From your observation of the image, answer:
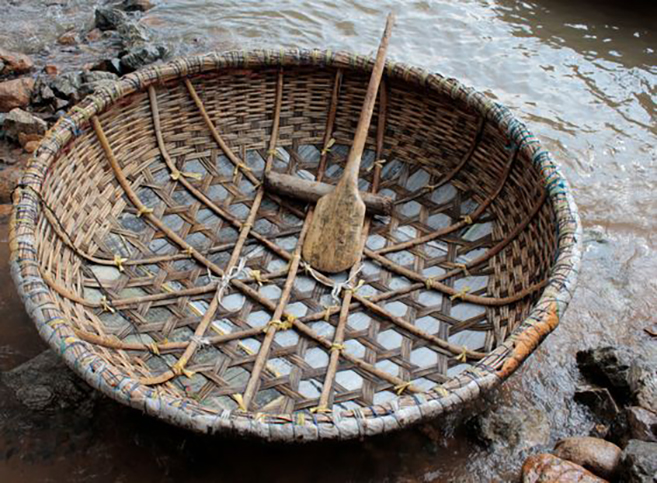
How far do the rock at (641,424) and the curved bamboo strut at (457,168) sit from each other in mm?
1274

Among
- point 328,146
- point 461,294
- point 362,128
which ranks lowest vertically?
point 461,294

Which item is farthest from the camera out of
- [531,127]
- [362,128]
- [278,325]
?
[531,127]

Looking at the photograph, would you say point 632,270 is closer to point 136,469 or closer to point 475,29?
point 136,469

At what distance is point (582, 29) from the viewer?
4.94m

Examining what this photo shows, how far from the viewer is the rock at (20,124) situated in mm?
3289

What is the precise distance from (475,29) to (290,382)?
3.93 m

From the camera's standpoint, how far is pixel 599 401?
214 centimetres

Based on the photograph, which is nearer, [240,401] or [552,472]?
[552,472]

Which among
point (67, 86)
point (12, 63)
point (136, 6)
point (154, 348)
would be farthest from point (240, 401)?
point (136, 6)

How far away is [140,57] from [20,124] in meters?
1.21

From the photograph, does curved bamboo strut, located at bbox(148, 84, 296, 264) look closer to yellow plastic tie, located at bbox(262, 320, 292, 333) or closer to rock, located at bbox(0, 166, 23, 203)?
yellow plastic tie, located at bbox(262, 320, 292, 333)

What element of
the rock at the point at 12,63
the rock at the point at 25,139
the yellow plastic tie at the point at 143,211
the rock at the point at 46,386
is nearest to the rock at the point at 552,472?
the rock at the point at 46,386

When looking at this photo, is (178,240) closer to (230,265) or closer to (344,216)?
(230,265)

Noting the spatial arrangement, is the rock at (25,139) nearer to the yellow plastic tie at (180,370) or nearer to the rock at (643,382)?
the yellow plastic tie at (180,370)
